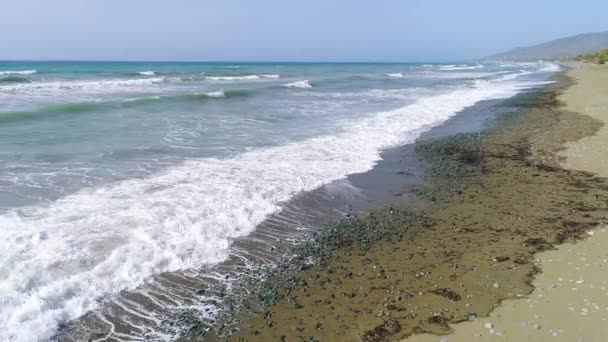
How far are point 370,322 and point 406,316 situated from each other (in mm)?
492

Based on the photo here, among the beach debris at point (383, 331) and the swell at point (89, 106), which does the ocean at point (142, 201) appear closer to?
the swell at point (89, 106)

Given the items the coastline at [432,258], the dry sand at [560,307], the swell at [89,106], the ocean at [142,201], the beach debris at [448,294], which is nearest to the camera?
the dry sand at [560,307]

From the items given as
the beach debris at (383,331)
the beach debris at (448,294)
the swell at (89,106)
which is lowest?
the beach debris at (383,331)

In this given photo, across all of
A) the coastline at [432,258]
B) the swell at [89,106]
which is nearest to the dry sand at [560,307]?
the coastline at [432,258]

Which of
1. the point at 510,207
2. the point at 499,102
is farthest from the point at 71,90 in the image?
the point at 510,207

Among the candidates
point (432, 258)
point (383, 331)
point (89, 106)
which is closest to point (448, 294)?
point (432, 258)

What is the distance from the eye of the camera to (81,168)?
11508mm

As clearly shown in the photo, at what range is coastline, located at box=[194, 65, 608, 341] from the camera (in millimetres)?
5414

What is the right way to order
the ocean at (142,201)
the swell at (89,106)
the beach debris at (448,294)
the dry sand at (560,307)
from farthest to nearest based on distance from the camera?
1. the swell at (89,106)
2. the beach debris at (448,294)
3. the ocean at (142,201)
4. the dry sand at (560,307)

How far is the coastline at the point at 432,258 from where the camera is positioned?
5.41m

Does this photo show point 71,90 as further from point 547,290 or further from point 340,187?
point 547,290

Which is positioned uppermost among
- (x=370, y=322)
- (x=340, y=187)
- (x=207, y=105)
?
(x=207, y=105)

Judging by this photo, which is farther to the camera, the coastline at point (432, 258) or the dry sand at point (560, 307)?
the coastline at point (432, 258)

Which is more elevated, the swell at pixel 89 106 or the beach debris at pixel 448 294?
the swell at pixel 89 106
